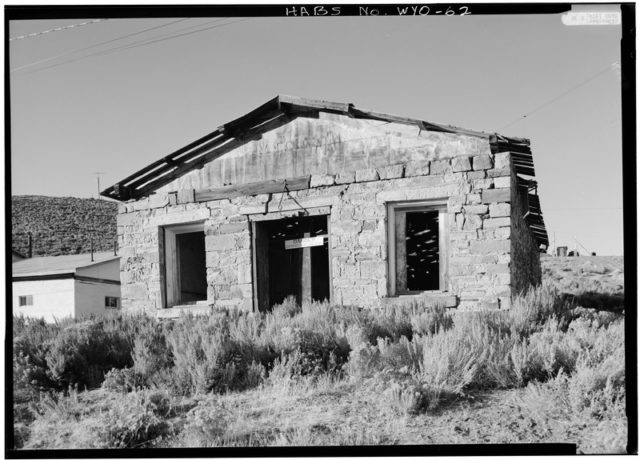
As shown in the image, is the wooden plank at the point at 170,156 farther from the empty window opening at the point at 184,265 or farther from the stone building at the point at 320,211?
the empty window opening at the point at 184,265

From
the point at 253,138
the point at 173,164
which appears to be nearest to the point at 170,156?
the point at 173,164

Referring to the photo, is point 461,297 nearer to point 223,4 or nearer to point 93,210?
point 223,4

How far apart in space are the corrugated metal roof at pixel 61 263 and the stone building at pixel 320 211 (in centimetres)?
117

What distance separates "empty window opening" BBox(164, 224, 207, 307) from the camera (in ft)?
33.1

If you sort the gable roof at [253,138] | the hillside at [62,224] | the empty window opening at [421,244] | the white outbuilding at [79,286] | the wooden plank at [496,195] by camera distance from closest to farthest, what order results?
the hillside at [62,224] < the wooden plank at [496,195] < the gable roof at [253,138] < the white outbuilding at [79,286] < the empty window opening at [421,244]

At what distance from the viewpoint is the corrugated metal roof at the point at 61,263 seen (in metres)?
7.53

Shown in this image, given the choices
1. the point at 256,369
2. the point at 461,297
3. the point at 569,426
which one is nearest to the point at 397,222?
the point at 461,297

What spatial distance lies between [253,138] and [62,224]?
320cm

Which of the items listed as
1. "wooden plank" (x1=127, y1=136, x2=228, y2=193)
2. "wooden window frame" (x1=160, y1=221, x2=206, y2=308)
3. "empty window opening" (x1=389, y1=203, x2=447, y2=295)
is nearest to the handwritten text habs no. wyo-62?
"empty window opening" (x1=389, y1=203, x2=447, y2=295)

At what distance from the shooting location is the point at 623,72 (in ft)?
13.9

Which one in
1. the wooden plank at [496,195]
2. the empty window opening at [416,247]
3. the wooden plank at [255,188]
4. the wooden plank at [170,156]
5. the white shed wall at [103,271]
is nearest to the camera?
the wooden plank at [496,195]

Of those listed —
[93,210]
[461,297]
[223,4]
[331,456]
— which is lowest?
[331,456]

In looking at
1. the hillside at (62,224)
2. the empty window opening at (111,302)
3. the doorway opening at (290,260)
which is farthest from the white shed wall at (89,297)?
the doorway opening at (290,260)

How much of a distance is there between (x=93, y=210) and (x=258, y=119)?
3417mm
